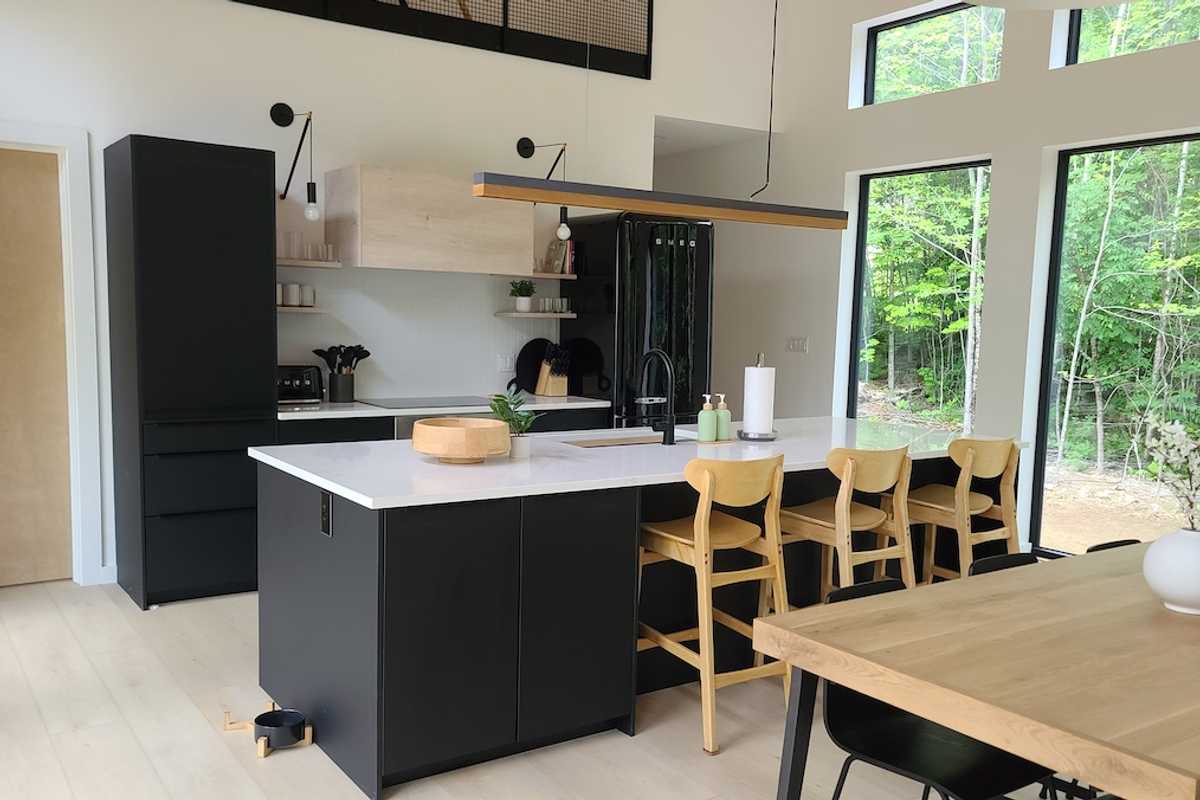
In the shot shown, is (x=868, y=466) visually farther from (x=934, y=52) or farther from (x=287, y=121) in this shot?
(x=934, y=52)

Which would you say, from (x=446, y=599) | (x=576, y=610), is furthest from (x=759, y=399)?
(x=446, y=599)

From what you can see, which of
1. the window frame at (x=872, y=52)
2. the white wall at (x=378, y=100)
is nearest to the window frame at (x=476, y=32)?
the white wall at (x=378, y=100)

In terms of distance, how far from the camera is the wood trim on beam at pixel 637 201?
3.46 m

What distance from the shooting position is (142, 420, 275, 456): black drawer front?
4.25 m

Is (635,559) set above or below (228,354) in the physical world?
below

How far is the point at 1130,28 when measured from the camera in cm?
493

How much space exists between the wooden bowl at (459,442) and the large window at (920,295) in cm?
367

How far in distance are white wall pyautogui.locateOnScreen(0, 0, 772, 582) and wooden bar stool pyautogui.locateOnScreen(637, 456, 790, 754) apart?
105 inches

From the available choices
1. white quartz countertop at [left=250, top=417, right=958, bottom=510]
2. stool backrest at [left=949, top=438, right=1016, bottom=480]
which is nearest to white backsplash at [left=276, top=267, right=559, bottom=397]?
white quartz countertop at [left=250, top=417, right=958, bottom=510]

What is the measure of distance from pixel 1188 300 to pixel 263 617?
4.61m

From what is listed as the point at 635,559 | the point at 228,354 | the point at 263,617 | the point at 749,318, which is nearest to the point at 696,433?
the point at 635,559

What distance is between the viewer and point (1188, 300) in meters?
4.82

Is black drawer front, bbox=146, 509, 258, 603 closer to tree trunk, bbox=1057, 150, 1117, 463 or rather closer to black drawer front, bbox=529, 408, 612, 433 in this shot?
black drawer front, bbox=529, 408, 612, 433

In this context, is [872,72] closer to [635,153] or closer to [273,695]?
[635,153]
